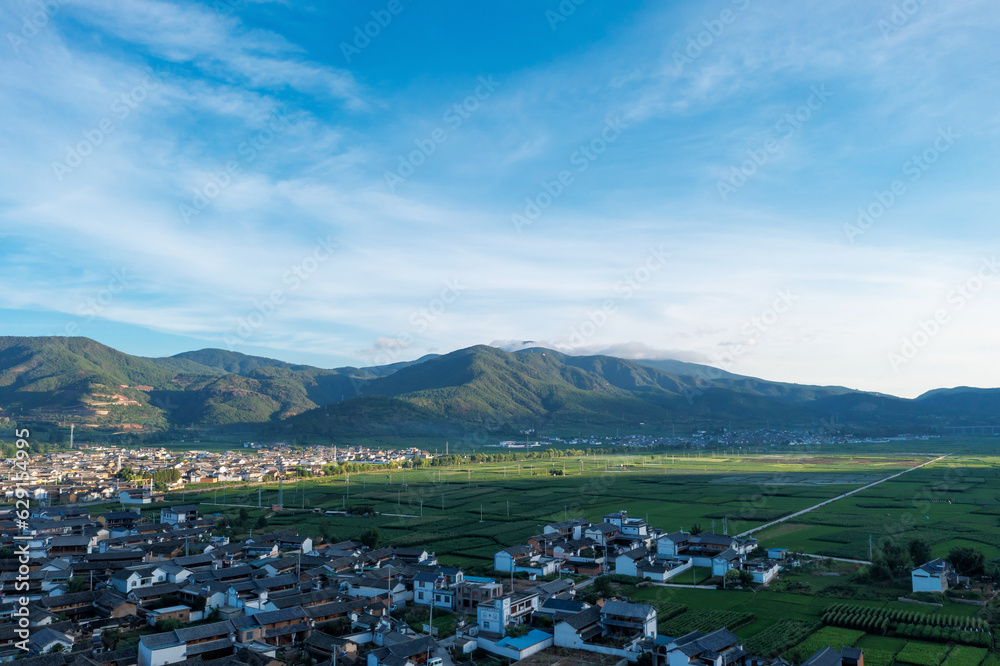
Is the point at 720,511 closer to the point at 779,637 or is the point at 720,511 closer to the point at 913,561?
the point at 913,561

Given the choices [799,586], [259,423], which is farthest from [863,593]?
[259,423]

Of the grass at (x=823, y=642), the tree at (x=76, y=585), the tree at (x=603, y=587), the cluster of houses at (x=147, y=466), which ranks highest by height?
the cluster of houses at (x=147, y=466)

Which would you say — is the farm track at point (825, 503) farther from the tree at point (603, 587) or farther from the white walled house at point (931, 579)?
the tree at point (603, 587)

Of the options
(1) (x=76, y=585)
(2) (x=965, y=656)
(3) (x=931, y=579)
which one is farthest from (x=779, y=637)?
(1) (x=76, y=585)

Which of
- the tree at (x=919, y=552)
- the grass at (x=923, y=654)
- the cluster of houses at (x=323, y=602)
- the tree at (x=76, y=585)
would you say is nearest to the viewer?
the grass at (x=923, y=654)

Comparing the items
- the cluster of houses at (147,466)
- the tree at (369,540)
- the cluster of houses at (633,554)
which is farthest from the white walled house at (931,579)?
the cluster of houses at (147,466)
